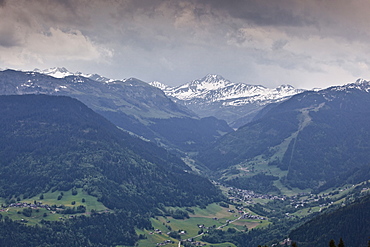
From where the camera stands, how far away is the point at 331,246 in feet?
360

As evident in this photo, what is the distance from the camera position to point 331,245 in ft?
362

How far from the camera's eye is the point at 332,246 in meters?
110

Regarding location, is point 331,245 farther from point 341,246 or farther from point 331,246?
point 341,246

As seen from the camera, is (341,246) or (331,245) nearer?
(331,245)

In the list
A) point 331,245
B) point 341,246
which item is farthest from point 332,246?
point 341,246

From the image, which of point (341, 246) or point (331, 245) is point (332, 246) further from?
point (341, 246)

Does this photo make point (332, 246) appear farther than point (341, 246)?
No

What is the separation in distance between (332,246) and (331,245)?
361 millimetres

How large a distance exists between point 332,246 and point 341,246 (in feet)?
31.7

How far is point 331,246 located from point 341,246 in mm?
10244

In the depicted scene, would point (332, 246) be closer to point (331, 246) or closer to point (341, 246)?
point (331, 246)

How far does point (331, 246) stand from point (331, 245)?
0.42m
